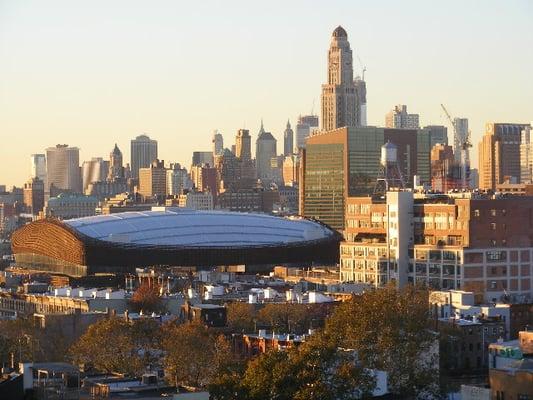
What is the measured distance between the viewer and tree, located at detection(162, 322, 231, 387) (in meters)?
73.2

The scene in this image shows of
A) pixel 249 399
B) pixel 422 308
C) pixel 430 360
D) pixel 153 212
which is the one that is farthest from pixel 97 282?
pixel 249 399

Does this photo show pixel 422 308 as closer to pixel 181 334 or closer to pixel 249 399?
pixel 181 334

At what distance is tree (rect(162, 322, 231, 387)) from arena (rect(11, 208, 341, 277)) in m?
74.5

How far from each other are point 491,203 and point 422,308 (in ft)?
121

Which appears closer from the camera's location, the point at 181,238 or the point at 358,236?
the point at 358,236

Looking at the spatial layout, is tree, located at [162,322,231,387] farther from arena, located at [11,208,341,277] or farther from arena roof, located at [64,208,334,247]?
arena roof, located at [64,208,334,247]

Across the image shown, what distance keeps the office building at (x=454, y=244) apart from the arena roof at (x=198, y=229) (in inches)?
1556

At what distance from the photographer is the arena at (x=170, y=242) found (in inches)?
→ 6230

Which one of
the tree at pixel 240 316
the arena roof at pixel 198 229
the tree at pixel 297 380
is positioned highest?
the arena roof at pixel 198 229

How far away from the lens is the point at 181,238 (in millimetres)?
165750

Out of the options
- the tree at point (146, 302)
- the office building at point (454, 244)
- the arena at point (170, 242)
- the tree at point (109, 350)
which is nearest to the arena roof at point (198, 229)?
the arena at point (170, 242)

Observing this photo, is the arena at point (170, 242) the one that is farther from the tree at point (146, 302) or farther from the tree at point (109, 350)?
the tree at point (109, 350)

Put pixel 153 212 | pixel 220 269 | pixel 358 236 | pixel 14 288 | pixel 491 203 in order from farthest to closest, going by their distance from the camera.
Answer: pixel 153 212, pixel 220 269, pixel 14 288, pixel 358 236, pixel 491 203

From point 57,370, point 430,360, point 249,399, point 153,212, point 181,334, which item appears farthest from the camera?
point 153,212
